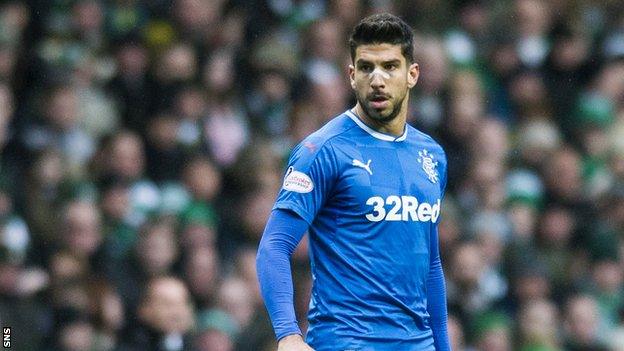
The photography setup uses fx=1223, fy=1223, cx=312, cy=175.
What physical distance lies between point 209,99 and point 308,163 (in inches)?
140

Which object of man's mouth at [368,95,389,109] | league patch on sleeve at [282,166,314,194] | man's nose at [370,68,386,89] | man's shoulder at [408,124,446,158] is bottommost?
league patch on sleeve at [282,166,314,194]

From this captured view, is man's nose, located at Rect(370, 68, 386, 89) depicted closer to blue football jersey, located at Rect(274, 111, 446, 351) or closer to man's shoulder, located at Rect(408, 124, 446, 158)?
blue football jersey, located at Rect(274, 111, 446, 351)

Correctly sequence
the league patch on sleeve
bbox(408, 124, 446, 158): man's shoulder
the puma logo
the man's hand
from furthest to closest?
bbox(408, 124, 446, 158): man's shoulder < the puma logo < the league patch on sleeve < the man's hand

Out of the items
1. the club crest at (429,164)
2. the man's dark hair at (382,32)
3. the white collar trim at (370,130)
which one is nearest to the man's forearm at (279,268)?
the white collar trim at (370,130)

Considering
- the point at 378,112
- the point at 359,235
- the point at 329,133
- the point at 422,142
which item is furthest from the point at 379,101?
the point at 359,235

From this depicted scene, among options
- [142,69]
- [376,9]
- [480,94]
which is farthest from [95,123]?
[480,94]

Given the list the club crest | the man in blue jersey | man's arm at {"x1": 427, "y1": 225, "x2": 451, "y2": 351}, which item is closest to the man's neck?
the man in blue jersey

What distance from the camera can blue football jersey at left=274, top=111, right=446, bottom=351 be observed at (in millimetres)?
3877

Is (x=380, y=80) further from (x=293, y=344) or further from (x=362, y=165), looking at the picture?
(x=293, y=344)

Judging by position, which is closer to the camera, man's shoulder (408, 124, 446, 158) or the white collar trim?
the white collar trim

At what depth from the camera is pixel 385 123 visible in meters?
4.04

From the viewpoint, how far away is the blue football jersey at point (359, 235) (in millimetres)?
3877

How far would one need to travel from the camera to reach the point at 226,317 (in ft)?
22.6

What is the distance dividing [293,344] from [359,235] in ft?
1.54
